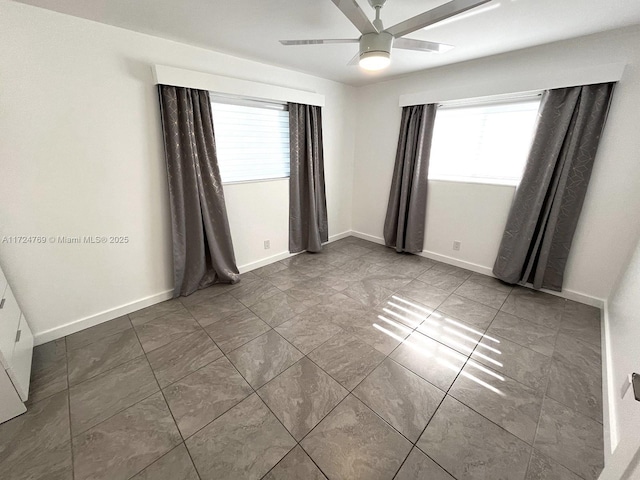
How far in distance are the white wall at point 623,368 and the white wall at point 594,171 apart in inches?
10.7

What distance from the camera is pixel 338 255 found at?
11.6 ft

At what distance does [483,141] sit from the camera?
2793mm

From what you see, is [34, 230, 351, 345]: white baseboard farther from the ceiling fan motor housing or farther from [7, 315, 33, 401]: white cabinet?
the ceiling fan motor housing

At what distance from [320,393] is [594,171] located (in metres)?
2.85

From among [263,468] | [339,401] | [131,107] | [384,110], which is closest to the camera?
[263,468]

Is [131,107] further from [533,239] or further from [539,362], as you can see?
[533,239]

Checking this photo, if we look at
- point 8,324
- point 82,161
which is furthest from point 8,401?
point 82,161

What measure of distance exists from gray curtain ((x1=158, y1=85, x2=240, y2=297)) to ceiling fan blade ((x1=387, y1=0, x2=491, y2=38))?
1.67 metres

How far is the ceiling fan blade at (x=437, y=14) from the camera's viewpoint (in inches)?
44.3

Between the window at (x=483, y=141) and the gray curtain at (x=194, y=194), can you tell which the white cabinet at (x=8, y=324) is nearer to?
the gray curtain at (x=194, y=194)

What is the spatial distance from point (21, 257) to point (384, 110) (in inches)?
151

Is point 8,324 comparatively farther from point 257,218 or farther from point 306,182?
point 306,182

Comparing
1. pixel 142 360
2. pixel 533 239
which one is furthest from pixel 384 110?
pixel 142 360

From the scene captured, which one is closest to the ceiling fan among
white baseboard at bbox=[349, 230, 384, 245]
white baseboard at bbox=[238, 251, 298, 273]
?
white baseboard at bbox=[238, 251, 298, 273]
